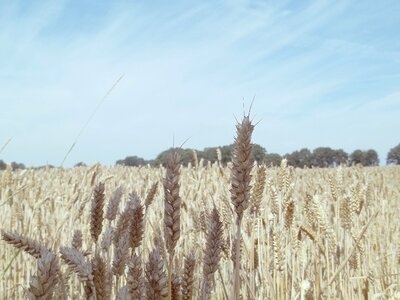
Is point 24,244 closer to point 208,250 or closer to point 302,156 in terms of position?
point 208,250

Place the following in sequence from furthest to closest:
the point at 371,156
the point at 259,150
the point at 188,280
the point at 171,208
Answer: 1. the point at 371,156
2. the point at 259,150
3. the point at 188,280
4. the point at 171,208

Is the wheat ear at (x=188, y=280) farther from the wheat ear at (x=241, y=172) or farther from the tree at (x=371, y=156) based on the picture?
the tree at (x=371, y=156)

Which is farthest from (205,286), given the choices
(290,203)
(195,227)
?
(195,227)

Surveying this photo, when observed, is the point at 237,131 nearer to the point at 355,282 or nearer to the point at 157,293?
the point at 157,293

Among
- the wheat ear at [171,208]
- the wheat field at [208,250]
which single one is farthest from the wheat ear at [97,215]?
the wheat ear at [171,208]

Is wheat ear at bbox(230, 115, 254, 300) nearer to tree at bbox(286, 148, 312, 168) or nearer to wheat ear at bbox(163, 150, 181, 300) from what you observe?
wheat ear at bbox(163, 150, 181, 300)

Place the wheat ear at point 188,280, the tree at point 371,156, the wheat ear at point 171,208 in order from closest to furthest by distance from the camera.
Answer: the wheat ear at point 171,208, the wheat ear at point 188,280, the tree at point 371,156

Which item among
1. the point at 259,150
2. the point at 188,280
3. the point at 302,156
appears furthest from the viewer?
the point at 302,156

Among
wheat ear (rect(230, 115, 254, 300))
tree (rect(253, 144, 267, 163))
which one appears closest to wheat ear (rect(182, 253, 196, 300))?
wheat ear (rect(230, 115, 254, 300))

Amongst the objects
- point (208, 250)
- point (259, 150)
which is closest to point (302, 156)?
point (259, 150)

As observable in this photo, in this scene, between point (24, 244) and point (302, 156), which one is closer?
point (24, 244)

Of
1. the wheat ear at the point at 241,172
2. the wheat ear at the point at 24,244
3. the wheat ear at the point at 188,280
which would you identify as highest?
the wheat ear at the point at 241,172

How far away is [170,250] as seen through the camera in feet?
3.37

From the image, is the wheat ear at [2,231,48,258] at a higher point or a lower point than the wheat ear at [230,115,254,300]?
lower
